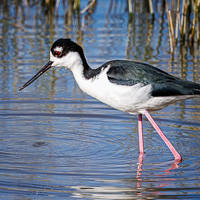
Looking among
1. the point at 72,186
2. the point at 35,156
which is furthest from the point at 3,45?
the point at 72,186

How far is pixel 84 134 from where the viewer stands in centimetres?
699

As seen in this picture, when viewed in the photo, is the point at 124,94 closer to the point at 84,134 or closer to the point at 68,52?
the point at 68,52

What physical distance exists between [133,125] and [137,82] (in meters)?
1.45

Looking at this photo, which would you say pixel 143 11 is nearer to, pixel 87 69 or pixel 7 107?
pixel 7 107

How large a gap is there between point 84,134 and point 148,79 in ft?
4.21

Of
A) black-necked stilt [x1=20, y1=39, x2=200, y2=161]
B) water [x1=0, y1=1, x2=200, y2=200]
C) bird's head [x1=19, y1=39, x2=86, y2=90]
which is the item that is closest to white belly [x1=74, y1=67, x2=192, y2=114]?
black-necked stilt [x1=20, y1=39, x2=200, y2=161]

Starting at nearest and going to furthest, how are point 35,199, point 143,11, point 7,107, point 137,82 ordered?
point 35,199 → point 137,82 → point 7,107 → point 143,11

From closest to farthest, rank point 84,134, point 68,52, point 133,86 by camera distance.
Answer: point 133,86, point 68,52, point 84,134

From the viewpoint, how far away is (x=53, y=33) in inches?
502

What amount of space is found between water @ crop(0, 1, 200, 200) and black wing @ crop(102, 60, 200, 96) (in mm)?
716

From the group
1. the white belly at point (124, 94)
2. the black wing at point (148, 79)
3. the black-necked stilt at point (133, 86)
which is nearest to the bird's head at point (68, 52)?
the black-necked stilt at point (133, 86)

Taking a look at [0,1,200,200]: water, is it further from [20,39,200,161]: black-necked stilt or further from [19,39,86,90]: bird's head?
[19,39,86,90]: bird's head

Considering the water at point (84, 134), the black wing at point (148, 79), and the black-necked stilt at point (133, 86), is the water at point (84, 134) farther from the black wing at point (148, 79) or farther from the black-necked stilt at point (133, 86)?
the black wing at point (148, 79)

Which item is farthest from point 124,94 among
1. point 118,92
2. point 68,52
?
point 68,52
